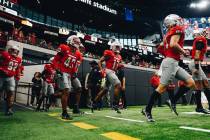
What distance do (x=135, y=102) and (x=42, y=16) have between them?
2426cm

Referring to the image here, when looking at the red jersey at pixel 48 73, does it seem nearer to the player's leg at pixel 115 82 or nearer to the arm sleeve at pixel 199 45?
the player's leg at pixel 115 82

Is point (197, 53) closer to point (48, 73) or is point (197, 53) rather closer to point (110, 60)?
point (110, 60)

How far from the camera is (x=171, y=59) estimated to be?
405 cm

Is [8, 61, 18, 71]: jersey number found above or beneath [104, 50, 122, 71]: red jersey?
beneath

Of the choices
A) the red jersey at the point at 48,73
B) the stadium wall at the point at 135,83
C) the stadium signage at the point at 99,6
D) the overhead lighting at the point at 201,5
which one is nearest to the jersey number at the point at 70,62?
the red jersey at the point at 48,73

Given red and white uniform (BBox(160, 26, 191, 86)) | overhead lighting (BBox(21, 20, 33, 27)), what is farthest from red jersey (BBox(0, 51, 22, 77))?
overhead lighting (BBox(21, 20, 33, 27))

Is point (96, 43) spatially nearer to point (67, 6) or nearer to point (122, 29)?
point (67, 6)

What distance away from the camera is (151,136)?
8.64ft

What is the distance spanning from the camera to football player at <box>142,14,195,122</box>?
3.98 metres


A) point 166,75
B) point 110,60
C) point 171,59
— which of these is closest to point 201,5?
point 110,60

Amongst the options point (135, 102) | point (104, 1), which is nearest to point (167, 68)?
point (135, 102)

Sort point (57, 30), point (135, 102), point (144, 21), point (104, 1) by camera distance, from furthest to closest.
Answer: point (144, 21), point (104, 1), point (57, 30), point (135, 102)

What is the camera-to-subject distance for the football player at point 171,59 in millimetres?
3977

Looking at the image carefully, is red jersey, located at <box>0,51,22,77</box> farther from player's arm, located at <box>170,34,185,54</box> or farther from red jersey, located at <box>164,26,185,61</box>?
player's arm, located at <box>170,34,185,54</box>
